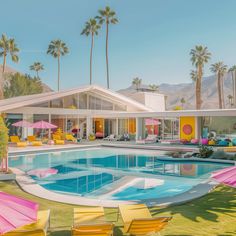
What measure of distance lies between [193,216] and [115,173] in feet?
27.2

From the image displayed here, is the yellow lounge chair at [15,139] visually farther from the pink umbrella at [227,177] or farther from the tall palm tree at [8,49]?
the tall palm tree at [8,49]

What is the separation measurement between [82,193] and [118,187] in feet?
5.26

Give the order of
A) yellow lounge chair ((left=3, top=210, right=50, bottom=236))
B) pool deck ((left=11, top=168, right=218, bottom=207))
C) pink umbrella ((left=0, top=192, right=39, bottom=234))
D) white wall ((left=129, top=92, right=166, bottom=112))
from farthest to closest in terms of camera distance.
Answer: white wall ((left=129, top=92, right=166, bottom=112))
pool deck ((left=11, top=168, right=218, bottom=207))
yellow lounge chair ((left=3, top=210, right=50, bottom=236))
pink umbrella ((left=0, top=192, right=39, bottom=234))

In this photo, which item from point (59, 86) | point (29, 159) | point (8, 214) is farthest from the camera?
point (59, 86)

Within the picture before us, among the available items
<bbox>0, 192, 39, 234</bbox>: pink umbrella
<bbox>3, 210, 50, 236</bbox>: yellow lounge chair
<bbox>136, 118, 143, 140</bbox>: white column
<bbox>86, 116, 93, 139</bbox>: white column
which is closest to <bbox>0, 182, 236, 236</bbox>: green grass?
<bbox>3, 210, 50, 236</bbox>: yellow lounge chair

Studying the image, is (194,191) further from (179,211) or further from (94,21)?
(94,21)

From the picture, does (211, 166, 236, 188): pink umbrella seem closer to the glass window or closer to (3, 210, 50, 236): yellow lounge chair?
(3, 210, 50, 236): yellow lounge chair

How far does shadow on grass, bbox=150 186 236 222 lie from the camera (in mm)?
7875

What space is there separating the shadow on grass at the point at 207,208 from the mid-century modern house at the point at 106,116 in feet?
57.3

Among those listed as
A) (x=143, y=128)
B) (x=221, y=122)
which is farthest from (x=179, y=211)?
(x=143, y=128)

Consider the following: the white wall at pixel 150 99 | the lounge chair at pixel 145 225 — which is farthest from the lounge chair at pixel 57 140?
the lounge chair at pixel 145 225

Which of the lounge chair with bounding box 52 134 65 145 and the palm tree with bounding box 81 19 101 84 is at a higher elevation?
the palm tree with bounding box 81 19 101 84

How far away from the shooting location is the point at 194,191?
10383mm

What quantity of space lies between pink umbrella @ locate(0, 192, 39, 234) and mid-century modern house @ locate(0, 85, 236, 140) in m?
22.5
